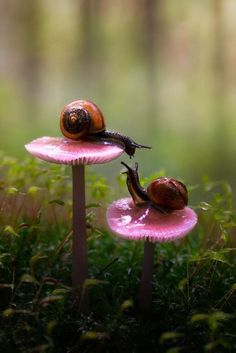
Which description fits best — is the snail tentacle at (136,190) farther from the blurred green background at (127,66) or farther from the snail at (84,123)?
the blurred green background at (127,66)

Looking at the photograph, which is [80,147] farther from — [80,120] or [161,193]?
[161,193]

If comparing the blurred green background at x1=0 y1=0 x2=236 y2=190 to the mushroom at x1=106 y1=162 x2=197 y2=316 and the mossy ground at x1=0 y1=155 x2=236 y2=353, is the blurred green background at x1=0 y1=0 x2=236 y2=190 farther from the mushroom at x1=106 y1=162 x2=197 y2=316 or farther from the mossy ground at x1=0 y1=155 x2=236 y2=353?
the mushroom at x1=106 y1=162 x2=197 y2=316

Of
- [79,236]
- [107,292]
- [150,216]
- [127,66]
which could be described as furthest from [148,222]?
[127,66]

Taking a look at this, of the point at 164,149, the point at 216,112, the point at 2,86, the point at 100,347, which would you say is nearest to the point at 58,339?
the point at 100,347

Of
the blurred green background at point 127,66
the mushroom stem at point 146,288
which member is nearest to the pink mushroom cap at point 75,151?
the mushroom stem at point 146,288

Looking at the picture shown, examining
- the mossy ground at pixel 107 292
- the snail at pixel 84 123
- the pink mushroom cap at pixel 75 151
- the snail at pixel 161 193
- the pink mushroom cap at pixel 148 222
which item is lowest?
the mossy ground at pixel 107 292

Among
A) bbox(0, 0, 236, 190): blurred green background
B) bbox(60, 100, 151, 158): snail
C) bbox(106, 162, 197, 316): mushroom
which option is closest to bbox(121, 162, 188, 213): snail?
bbox(106, 162, 197, 316): mushroom
